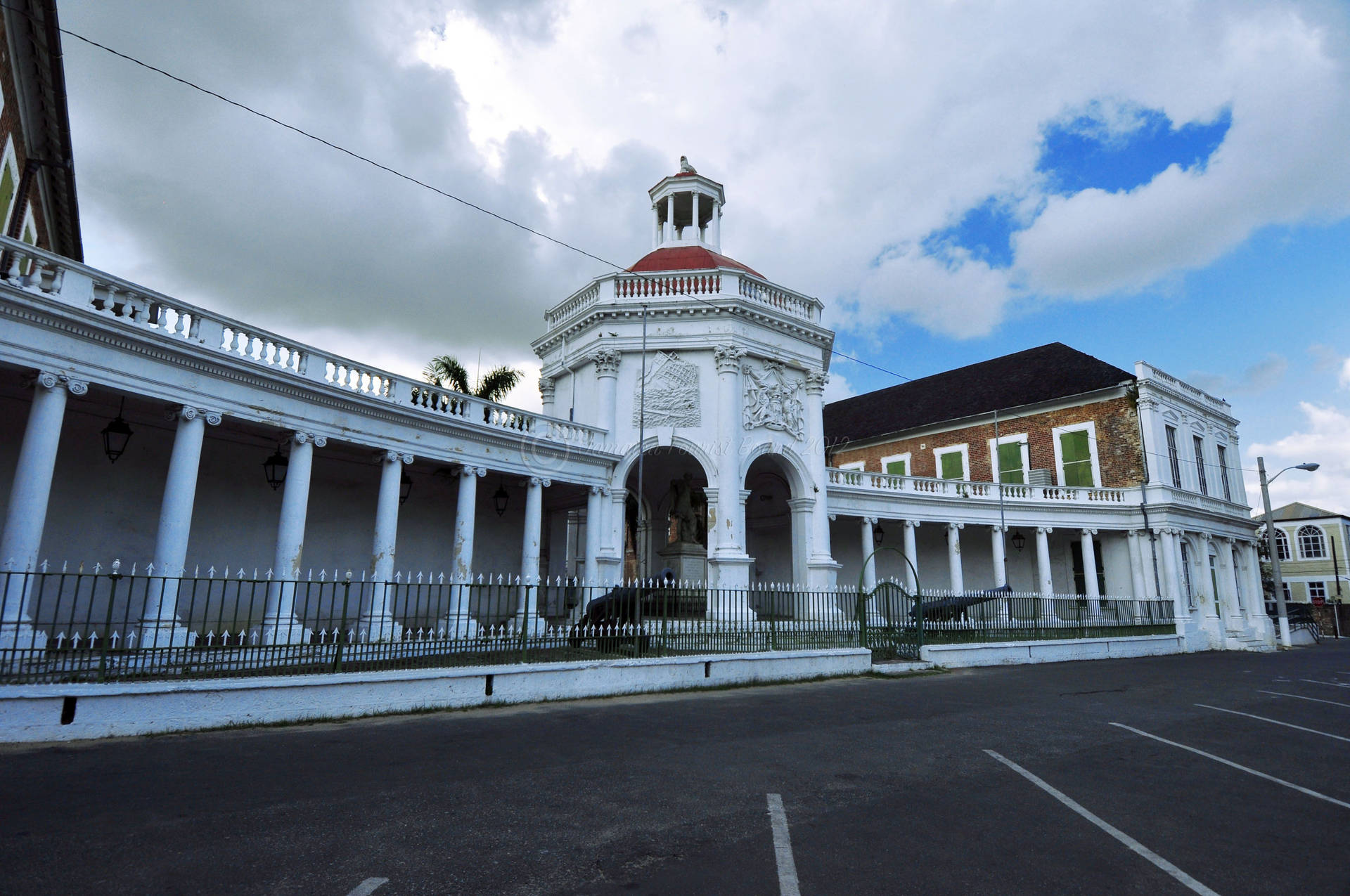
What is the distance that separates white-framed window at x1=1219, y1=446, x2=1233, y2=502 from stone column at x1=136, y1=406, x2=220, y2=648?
3978 cm

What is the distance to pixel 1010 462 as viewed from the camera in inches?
1297

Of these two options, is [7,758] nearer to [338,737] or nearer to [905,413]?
[338,737]

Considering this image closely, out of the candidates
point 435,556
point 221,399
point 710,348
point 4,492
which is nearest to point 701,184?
point 710,348

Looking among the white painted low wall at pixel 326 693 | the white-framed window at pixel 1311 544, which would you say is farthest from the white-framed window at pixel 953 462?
the white-framed window at pixel 1311 544

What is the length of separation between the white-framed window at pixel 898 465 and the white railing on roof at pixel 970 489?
29.4 feet

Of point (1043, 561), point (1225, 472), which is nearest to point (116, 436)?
point (1043, 561)

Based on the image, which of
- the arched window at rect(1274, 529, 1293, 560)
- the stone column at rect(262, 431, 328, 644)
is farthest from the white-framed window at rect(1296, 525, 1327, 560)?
the stone column at rect(262, 431, 328, 644)

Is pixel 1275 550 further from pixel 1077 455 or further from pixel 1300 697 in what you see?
pixel 1300 697

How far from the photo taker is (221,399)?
11.6 metres

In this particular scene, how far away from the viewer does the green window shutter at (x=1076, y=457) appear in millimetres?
30391

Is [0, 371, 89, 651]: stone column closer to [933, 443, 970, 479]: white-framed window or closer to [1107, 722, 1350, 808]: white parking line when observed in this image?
[1107, 722, 1350, 808]: white parking line

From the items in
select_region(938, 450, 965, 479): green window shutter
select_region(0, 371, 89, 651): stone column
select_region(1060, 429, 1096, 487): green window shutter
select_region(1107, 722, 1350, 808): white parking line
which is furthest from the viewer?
select_region(938, 450, 965, 479): green window shutter

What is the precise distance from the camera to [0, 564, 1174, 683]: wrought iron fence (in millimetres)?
8102

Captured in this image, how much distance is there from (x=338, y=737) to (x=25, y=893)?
169 inches
